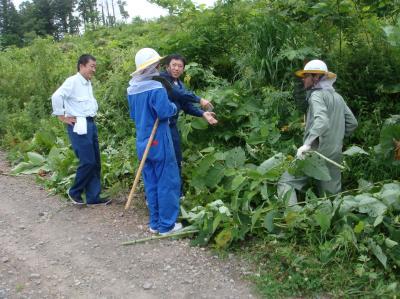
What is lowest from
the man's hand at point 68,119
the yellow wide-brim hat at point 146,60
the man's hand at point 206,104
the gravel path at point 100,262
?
the gravel path at point 100,262

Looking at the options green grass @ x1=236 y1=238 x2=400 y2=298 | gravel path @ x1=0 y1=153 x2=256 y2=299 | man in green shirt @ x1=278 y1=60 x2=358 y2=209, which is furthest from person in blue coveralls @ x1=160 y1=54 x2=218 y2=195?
green grass @ x1=236 y1=238 x2=400 y2=298

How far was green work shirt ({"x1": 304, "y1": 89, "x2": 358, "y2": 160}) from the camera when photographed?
4316mm

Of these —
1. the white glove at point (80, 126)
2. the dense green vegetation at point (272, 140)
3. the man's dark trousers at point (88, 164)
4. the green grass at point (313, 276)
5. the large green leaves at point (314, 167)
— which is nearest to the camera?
the green grass at point (313, 276)

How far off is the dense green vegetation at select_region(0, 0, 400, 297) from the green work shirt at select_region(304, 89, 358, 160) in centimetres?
19

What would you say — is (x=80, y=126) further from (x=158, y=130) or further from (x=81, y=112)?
(x=158, y=130)

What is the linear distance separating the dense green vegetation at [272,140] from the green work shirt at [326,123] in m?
0.19

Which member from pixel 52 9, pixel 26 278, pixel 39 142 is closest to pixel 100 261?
pixel 26 278

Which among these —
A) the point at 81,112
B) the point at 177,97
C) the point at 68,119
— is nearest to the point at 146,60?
the point at 177,97

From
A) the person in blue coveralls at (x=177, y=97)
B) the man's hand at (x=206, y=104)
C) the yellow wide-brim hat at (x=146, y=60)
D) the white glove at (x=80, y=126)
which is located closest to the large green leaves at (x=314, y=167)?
the person in blue coveralls at (x=177, y=97)

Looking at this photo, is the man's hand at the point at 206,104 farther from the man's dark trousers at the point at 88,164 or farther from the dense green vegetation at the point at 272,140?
the man's dark trousers at the point at 88,164

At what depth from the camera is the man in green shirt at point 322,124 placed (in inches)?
171

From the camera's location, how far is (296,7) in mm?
6555

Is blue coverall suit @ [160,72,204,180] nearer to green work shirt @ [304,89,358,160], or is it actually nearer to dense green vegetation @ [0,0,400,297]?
dense green vegetation @ [0,0,400,297]

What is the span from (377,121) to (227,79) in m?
2.59
